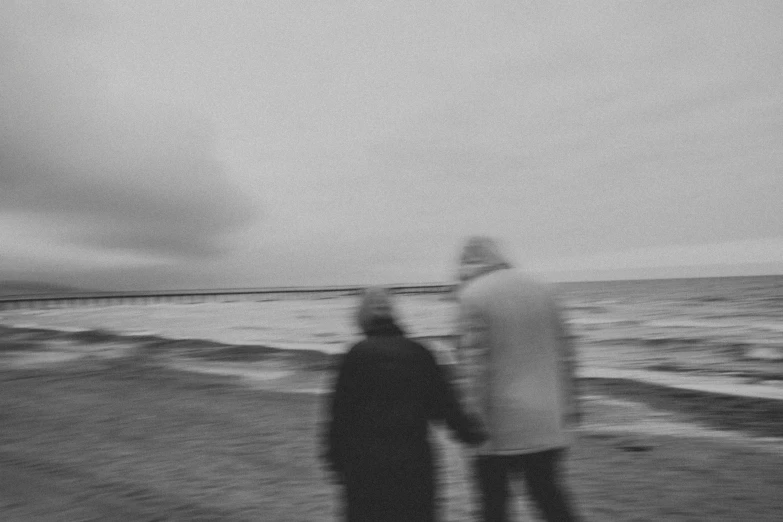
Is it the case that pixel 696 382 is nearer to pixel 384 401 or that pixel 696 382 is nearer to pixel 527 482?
pixel 527 482

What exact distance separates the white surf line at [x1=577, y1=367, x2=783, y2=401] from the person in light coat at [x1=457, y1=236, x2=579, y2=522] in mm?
8059

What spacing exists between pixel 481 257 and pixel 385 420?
2.95ft

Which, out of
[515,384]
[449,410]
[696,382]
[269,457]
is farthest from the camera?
[696,382]

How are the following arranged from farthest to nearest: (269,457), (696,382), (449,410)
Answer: (696,382) → (269,457) → (449,410)

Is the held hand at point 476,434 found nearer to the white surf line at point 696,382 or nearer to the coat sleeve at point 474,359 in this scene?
→ the coat sleeve at point 474,359

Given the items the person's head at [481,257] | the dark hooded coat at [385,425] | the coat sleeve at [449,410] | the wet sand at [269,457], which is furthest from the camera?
the wet sand at [269,457]

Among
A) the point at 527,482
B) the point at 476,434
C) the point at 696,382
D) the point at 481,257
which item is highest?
the point at 481,257

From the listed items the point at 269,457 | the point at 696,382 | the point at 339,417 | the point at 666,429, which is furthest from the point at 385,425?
the point at 696,382

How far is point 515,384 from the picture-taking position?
2.60 meters

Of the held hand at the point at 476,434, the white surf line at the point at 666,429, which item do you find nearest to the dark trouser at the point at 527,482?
the held hand at the point at 476,434

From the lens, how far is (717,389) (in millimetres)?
9695

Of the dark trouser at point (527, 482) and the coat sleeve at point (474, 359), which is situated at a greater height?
the coat sleeve at point (474, 359)

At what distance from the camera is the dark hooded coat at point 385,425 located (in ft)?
7.72

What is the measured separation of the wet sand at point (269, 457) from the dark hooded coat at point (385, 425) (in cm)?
200
